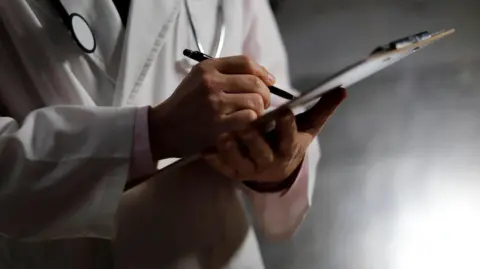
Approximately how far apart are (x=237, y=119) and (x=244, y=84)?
0.03m

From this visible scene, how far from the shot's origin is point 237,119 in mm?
559

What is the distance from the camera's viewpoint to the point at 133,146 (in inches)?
22.4

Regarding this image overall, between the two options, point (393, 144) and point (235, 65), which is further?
point (393, 144)

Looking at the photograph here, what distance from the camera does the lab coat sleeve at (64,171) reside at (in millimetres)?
560

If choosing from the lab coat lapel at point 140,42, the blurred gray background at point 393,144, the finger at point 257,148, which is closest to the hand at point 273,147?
the finger at point 257,148

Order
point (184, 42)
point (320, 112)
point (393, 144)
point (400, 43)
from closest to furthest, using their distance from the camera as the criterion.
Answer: point (400, 43)
point (320, 112)
point (184, 42)
point (393, 144)

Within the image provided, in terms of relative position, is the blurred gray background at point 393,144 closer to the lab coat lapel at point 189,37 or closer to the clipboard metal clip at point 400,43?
the lab coat lapel at point 189,37

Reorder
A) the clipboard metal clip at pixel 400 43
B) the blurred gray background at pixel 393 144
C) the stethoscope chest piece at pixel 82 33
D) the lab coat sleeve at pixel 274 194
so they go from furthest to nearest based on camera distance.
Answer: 1. the blurred gray background at pixel 393 144
2. the lab coat sleeve at pixel 274 194
3. the stethoscope chest piece at pixel 82 33
4. the clipboard metal clip at pixel 400 43

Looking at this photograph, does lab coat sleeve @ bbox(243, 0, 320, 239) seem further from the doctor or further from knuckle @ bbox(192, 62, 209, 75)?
knuckle @ bbox(192, 62, 209, 75)

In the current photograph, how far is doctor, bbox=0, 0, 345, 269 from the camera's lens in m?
0.56

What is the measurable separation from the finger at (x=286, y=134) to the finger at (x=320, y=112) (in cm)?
4

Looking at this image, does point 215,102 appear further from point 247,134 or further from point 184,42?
point 184,42

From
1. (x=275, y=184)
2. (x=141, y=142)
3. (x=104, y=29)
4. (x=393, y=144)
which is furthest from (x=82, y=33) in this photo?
(x=393, y=144)

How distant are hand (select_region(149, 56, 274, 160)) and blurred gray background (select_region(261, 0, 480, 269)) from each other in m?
0.59
